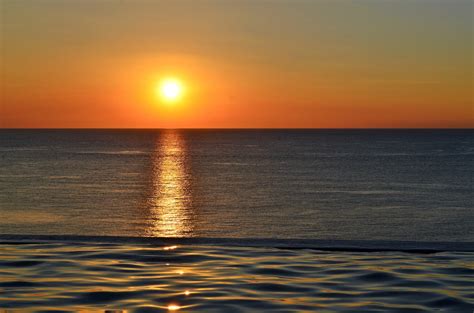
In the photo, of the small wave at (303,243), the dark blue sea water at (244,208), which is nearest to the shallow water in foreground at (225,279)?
the small wave at (303,243)

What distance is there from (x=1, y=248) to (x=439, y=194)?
121ft

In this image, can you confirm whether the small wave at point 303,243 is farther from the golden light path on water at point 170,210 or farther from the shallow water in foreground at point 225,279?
the golden light path on water at point 170,210

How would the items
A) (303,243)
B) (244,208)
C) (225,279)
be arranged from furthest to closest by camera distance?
1. (244,208)
2. (303,243)
3. (225,279)

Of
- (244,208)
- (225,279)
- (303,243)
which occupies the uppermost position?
(244,208)

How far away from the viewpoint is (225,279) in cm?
1013

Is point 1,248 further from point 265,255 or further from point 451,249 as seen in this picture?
point 451,249

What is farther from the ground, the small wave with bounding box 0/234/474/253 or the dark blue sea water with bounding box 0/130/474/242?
the dark blue sea water with bounding box 0/130/474/242

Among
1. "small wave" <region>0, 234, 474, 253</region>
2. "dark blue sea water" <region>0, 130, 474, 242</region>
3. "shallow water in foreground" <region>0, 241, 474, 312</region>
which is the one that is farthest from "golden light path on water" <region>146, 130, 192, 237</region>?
"shallow water in foreground" <region>0, 241, 474, 312</region>

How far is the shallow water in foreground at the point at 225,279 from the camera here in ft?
28.3

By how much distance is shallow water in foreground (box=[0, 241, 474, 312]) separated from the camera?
8.64 metres

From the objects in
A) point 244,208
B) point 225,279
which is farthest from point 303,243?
point 244,208

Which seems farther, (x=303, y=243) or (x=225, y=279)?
(x=303, y=243)

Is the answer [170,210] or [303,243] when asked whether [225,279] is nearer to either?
[303,243]

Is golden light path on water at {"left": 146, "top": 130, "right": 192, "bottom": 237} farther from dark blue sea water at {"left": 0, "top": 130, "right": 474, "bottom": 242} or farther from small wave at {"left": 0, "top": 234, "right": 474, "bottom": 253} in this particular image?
small wave at {"left": 0, "top": 234, "right": 474, "bottom": 253}
